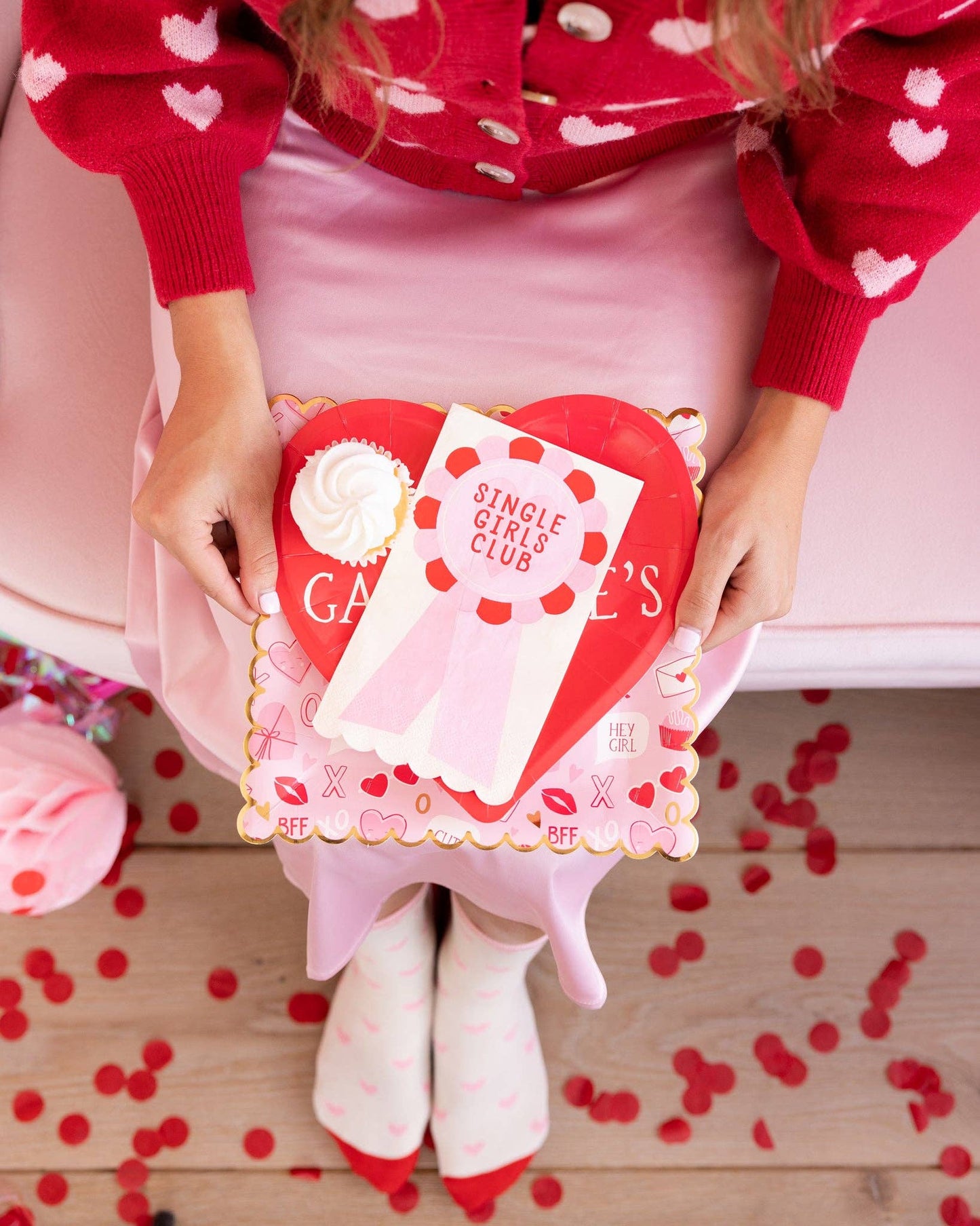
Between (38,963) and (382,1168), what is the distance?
433 millimetres

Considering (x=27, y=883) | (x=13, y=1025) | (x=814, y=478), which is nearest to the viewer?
(x=814, y=478)

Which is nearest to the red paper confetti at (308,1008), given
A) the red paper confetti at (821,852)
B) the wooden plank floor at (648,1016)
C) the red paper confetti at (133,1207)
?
the wooden plank floor at (648,1016)

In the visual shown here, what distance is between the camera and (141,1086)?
974 mm

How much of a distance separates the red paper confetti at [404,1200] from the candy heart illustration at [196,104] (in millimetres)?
966

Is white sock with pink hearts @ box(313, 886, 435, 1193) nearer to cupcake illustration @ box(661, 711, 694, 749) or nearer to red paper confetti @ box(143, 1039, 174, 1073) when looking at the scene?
red paper confetti @ box(143, 1039, 174, 1073)

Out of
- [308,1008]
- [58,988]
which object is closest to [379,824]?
[308,1008]

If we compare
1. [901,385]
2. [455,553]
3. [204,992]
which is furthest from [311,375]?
[204,992]

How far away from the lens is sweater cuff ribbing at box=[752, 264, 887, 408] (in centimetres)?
59

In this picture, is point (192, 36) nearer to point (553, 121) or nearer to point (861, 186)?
point (553, 121)

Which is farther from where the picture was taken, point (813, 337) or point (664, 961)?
point (664, 961)

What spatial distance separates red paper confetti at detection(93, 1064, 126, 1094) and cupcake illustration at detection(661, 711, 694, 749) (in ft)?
2.57

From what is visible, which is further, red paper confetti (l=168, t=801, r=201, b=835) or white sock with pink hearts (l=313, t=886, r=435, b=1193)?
red paper confetti (l=168, t=801, r=201, b=835)

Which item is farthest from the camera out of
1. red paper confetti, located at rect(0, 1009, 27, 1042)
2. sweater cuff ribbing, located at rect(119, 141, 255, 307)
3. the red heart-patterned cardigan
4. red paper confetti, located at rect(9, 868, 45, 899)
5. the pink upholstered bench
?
red paper confetti, located at rect(0, 1009, 27, 1042)

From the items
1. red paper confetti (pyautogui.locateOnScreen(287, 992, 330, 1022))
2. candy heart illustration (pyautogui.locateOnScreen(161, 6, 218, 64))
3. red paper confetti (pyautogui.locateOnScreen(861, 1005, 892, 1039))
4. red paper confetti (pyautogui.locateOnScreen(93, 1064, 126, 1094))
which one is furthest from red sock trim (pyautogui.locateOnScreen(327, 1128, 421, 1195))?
candy heart illustration (pyautogui.locateOnScreen(161, 6, 218, 64))
